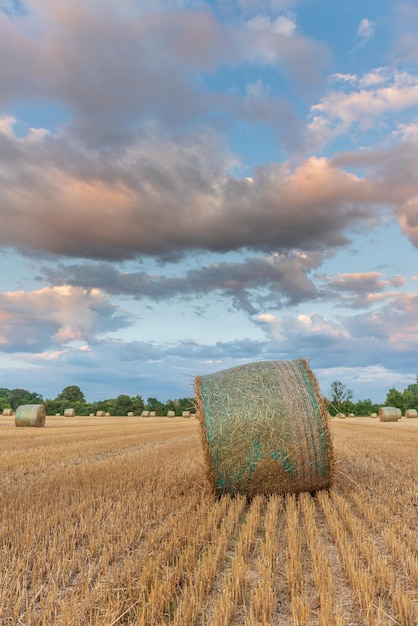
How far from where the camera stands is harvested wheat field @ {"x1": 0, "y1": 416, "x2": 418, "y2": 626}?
3240mm

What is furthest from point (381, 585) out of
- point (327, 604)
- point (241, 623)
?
point (241, 623)

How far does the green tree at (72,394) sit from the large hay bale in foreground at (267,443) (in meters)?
96.4

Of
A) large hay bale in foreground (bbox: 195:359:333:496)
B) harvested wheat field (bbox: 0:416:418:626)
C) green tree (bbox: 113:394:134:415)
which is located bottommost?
harvested wheat field (bbox: 0:416:418:626)

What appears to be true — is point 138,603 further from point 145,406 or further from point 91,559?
point 145,406

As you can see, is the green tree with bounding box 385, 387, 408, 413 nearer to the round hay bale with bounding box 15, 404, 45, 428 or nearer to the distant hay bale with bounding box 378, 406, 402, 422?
the distant hay bale with bounding box 378, 406, 402, 422

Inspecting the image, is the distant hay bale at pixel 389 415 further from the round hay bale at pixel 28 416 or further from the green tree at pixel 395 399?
the green tree at pixel 395 399

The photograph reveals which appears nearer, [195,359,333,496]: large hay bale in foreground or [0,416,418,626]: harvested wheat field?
[0,416,418,626]: harvested wheat field

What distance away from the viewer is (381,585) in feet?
12.0

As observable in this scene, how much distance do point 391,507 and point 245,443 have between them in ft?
6.70

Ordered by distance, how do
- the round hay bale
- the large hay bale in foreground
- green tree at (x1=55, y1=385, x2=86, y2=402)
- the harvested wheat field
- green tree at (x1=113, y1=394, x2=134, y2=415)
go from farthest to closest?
green tree at (x1=55, y1=385, x2=86, y2=402) < green tree at (x1=113, y1=394, x2=134, y2=415) < the round hay bale < the large hay bale in foreground < the harvested wheat field

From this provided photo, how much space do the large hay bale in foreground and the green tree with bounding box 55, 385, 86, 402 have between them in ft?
→ 316

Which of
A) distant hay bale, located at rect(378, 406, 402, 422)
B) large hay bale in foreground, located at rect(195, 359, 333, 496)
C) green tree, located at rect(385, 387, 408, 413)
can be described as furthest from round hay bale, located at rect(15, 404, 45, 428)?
green tree, located at rect(385, 387, 408, 413)

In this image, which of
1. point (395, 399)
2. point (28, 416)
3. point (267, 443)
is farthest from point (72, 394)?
point (267, 443)

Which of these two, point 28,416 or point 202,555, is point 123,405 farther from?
point 202,555
